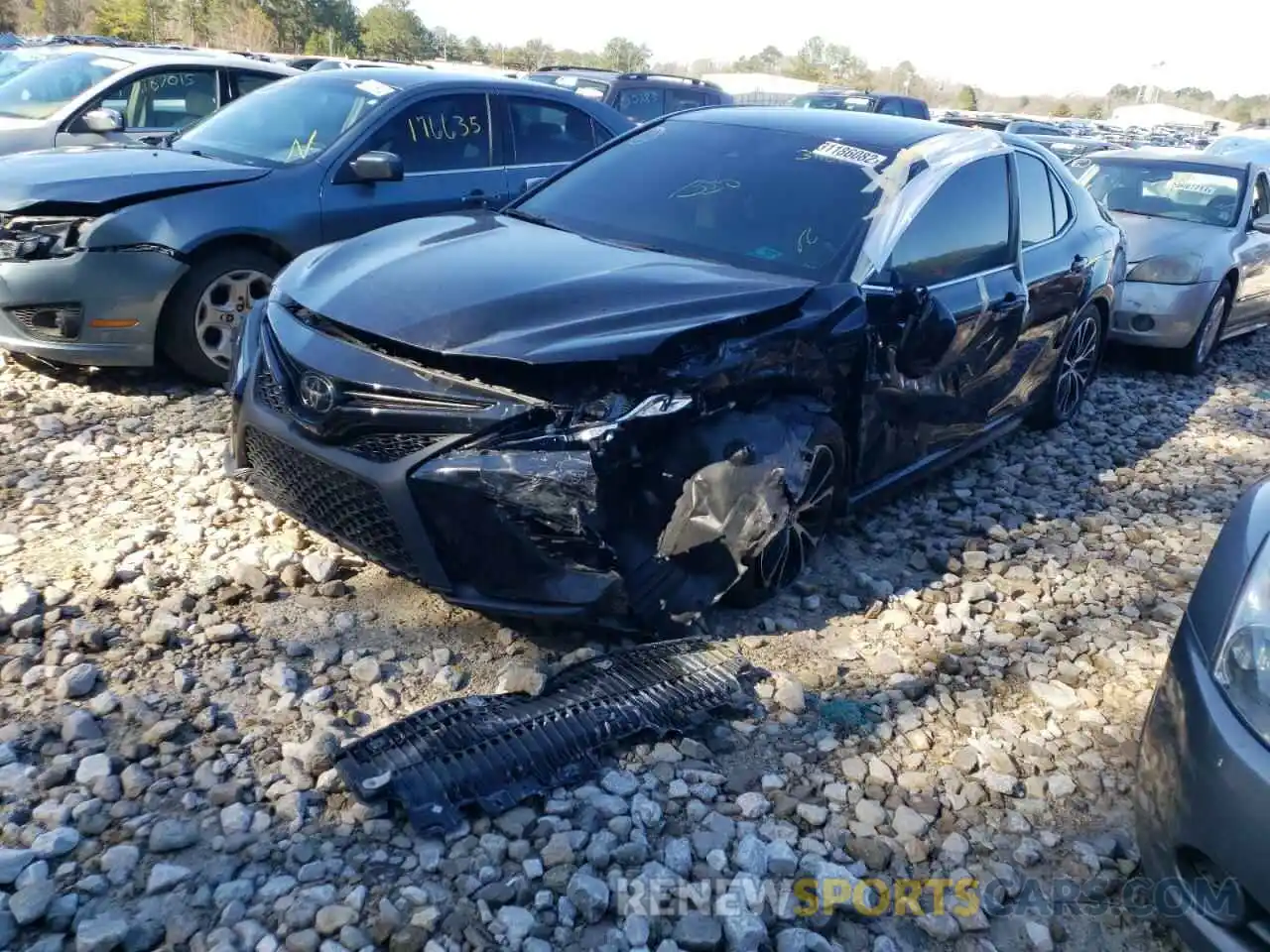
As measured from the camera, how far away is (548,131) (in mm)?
6723

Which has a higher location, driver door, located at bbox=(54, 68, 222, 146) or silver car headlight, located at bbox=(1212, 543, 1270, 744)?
driver door, located at bbox=(54, 68, 222, 146)

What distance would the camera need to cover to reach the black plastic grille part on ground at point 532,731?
2617mm

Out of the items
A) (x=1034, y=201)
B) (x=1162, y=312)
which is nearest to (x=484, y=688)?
(x=1034, y=201)

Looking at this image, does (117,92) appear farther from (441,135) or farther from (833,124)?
(833,124)

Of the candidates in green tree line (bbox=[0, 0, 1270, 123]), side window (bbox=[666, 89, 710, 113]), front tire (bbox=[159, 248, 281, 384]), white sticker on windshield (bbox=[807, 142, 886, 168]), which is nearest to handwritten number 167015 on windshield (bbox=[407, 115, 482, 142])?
front tire (bbox=[159, 248, 281, 384])

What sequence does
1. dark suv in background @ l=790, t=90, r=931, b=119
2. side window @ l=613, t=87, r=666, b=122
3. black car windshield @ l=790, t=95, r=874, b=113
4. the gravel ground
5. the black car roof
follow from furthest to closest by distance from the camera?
1. dark suv in background @ l=790, t=90, r=931, b=119
2. black car windshield @ l=790, t=95, r=874, b=113
3. side window @ l=613, t=87, r=666, b=122
4. the black car roof
5. the gravel ground

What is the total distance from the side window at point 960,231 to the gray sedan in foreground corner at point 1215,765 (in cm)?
182

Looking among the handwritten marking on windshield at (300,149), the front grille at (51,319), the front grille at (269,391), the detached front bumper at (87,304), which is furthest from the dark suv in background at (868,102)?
the front grille at (269,391)

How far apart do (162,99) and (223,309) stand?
400 centimetres

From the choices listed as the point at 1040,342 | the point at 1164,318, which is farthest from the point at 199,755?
the point at 1164,318

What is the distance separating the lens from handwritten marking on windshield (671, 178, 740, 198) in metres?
4.22

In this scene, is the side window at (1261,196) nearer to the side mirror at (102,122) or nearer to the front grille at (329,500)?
the front grille at (329,500)

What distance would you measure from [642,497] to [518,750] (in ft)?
2.76

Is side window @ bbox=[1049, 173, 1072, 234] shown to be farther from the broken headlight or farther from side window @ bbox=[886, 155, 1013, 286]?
the broken headlight
